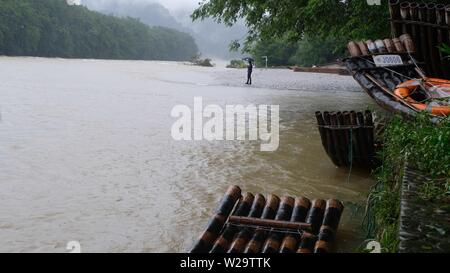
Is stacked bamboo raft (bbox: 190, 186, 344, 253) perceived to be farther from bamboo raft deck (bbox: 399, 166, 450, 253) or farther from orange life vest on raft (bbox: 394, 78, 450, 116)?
orange life vest on raft (bbox: 394, 78, 450, 116)

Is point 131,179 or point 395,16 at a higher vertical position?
point 395,16

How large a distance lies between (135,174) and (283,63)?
190 feet

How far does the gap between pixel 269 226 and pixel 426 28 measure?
7.99 metres

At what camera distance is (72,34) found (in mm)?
99000

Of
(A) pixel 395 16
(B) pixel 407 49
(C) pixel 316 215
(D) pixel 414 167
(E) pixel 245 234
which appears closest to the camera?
(D) pixel 414 167

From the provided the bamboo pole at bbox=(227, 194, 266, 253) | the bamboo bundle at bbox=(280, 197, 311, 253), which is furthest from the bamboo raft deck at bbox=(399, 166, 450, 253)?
the bamboo pole at bbox=(227, 194, 266, 253)

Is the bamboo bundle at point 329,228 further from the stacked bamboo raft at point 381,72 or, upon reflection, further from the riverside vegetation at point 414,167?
the stacked bamboo raft at point 381,72

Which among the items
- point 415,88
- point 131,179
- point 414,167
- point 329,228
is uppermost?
point 415,88

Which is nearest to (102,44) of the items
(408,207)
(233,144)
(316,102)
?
(316,102)

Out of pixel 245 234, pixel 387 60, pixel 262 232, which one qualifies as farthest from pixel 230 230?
pixel 387 60

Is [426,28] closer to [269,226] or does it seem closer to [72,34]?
[269,226]

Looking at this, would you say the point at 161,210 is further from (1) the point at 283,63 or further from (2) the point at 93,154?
(1) the point at 283,63

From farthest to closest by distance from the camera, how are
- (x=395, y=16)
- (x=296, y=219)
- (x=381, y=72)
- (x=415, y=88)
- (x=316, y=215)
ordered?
(x=395, y=16)
(x=381, y=72)
(x=415, y=88)
(x=316, y=215)
(x=296, y=219)

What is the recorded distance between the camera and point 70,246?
5113 millimetres
